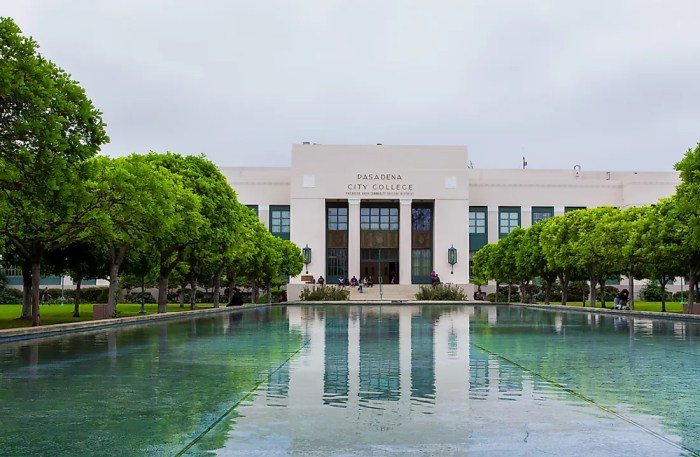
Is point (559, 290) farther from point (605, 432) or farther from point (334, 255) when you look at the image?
point (605, 432)

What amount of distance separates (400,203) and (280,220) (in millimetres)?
14068

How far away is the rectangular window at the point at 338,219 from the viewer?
8564 cm

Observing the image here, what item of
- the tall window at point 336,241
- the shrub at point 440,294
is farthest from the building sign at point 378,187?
the shrub at point 440,294

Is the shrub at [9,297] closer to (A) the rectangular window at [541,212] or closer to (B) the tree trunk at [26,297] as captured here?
(B) the tree trunk at [26,297]

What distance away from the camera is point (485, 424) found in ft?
26.4

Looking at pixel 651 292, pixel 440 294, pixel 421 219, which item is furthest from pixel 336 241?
pixel 651 292

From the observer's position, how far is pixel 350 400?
31.6ft

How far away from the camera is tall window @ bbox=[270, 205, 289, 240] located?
8762cm

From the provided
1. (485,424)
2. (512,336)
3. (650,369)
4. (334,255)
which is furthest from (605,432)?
(334,255)

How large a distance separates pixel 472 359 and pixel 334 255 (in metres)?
69.7

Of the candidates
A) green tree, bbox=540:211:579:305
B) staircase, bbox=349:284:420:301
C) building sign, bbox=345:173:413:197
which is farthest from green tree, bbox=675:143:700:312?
building sign, bbox=345:173:413:197

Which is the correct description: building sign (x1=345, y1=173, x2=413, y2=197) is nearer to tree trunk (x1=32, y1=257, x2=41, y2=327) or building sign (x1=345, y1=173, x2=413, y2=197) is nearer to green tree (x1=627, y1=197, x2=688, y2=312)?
green tree (x1=627, y1=197, x2=688, y2=312)

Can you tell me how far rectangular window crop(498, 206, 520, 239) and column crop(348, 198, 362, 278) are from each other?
1696cm

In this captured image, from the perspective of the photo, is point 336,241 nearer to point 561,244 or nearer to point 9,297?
point 9,297
